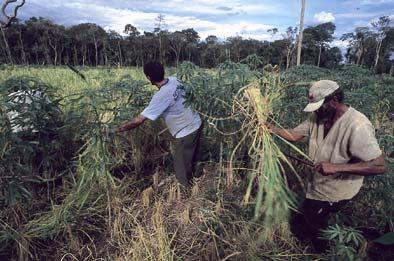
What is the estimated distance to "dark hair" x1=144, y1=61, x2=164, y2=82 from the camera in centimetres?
319

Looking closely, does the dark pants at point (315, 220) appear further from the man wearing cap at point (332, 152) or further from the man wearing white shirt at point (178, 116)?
the man wearing white shirt at point (178, 116)

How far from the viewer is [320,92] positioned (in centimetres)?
213

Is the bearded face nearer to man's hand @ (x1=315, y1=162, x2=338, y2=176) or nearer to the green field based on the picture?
the green field

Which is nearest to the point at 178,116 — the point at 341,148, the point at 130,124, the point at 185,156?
the point at 185,156

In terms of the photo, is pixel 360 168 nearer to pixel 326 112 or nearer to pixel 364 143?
pixel 364 143

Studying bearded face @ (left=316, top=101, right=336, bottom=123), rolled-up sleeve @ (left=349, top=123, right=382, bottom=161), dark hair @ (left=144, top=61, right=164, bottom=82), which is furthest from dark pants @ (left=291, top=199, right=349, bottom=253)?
dark hair @ (left=144, top=61, right=164, bottom=82)

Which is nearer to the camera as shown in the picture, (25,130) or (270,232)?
(270,232)

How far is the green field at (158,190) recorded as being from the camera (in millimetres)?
2453

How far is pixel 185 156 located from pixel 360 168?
172 centimetres

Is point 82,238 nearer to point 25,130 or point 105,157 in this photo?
point 105,157

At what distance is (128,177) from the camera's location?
Result: 346 cm

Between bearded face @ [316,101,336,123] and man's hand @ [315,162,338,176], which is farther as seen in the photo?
bearded face @ [316,101,336,123]

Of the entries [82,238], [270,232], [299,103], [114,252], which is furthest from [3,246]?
[299,103]

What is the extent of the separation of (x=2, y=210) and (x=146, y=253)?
1229 mm
